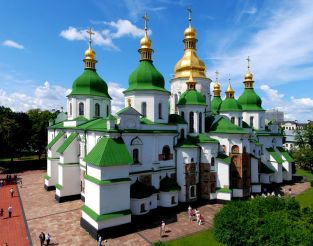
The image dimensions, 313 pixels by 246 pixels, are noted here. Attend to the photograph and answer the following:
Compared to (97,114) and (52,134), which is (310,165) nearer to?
(97,114)

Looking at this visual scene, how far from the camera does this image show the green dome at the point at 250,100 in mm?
34812

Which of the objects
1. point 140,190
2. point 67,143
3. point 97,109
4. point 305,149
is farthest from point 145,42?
point 305,149

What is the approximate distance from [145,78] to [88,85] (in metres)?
8.35

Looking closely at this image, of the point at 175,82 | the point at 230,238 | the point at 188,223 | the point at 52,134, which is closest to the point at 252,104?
the point at 175,82

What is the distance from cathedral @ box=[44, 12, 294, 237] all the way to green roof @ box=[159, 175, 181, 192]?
3.8 inches

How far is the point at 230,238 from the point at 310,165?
3638 cm

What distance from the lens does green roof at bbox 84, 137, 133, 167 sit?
56.5 feet

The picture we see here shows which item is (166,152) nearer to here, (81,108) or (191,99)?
→ (191,99)

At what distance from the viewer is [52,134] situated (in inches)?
1250

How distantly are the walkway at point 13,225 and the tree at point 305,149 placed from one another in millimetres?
42494

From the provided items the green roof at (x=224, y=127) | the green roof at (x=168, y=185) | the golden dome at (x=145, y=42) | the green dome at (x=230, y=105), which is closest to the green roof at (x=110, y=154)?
the green roof at (x=168, y=185)

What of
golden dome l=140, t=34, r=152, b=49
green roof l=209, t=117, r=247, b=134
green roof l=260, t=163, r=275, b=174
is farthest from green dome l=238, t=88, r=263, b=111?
golden dome l=140, t=34, r=152, b=49

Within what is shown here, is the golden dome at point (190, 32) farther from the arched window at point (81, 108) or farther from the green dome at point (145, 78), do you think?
the arched window at point (81, 108)

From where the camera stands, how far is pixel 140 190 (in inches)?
792
